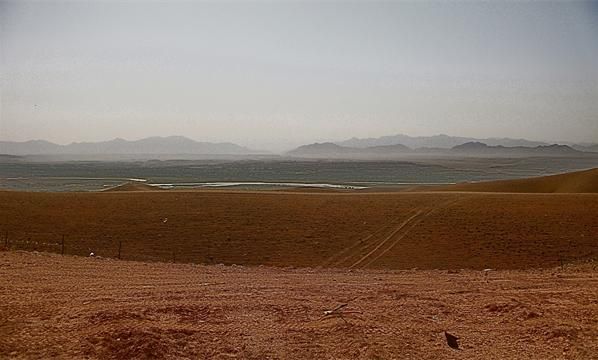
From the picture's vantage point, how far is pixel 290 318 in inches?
348

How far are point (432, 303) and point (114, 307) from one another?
5.78m

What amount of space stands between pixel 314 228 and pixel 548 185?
116ft

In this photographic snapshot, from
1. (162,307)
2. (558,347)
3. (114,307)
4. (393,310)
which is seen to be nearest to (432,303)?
(393,310)

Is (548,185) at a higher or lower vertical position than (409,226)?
higher

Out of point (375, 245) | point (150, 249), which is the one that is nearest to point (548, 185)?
point (375, 245)

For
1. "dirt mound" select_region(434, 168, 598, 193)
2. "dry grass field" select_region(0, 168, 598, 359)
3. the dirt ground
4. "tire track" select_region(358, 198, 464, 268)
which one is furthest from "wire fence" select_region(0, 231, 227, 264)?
"dirt mound" select_region(434, 168, 598, 193)

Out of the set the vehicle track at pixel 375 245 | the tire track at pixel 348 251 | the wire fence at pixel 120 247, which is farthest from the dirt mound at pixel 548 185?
the wire fence at pixel 120 247

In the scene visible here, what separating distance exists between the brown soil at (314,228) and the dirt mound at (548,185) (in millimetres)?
15505

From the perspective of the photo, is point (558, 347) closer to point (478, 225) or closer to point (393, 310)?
point (393, 310)

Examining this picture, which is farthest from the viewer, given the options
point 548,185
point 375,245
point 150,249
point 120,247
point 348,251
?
point 548,185

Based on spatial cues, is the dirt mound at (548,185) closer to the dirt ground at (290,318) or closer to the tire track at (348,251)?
the tire track at (348,251)

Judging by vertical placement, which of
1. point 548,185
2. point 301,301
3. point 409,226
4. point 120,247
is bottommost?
point 120,247

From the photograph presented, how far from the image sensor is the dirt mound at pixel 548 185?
51.2 m

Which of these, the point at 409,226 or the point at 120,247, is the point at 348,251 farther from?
the point at 120,247
